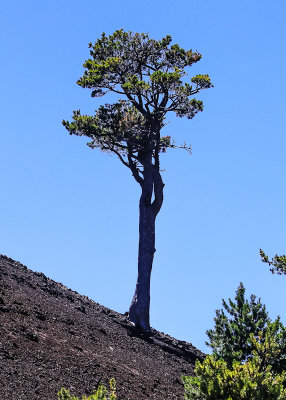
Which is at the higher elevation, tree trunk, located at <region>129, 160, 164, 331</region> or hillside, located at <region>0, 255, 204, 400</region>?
tree trunk, located at <region>129, 160, 164, 331</region>

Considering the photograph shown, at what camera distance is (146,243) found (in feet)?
70.6

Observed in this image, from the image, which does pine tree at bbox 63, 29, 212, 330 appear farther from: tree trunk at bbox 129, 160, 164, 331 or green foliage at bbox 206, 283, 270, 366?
green foliage at bbox 206, 283, 270, 366

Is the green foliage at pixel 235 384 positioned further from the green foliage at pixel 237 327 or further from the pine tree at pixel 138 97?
the pine tree at pixel 138 97

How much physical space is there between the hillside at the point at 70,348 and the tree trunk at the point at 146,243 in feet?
2.11

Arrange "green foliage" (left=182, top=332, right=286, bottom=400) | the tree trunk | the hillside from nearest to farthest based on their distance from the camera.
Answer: "green foliage" (left=182, top=332, right=286, bottom=400), the hillside, the tree trunk

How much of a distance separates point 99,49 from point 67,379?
15.6 metres

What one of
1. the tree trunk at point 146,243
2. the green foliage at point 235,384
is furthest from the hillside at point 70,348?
the green foliage at point 235,384

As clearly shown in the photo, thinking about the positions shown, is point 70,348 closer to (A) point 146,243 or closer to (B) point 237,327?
(B) point 237,327

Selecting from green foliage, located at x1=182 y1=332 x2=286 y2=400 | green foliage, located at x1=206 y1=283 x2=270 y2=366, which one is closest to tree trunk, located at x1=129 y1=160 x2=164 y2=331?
green foliage, located at x1=206 y1=283 x2=270 y2=366

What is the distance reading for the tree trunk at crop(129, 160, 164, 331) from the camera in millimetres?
20781

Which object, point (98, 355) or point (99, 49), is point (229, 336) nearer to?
point (98, 355)

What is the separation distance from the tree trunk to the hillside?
643mm

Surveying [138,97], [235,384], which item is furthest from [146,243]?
[235,384]

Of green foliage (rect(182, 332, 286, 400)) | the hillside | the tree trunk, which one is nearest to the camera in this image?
green foliage (rect(182, 332, 286, 400))
